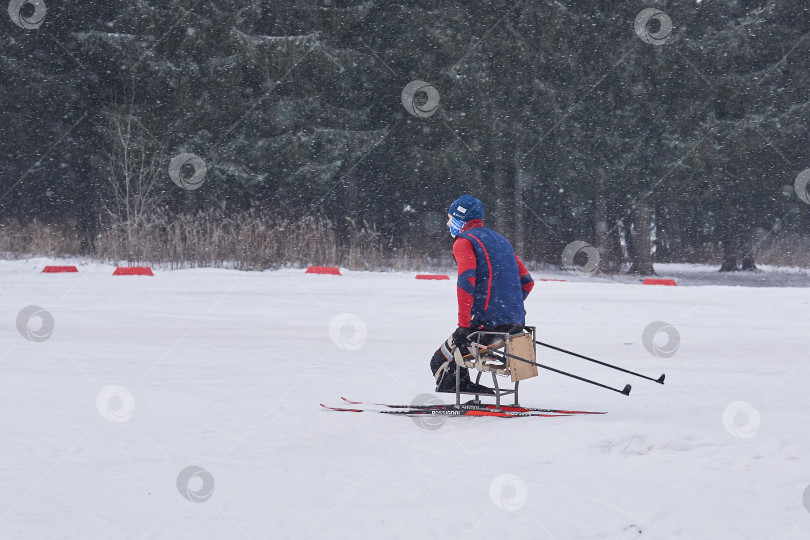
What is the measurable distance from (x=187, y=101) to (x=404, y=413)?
73.7ft

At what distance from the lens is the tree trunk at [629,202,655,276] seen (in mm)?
30719

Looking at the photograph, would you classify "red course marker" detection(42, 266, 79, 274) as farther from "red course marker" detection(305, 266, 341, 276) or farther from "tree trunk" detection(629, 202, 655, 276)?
"tree trunk" detection(629, 202, 655, 276)

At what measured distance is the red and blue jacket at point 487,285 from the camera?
6660 mm

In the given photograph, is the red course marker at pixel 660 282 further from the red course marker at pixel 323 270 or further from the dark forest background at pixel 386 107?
the red course marker at pixel 323 270

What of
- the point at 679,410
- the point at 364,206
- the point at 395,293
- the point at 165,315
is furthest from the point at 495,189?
the point at 679,410

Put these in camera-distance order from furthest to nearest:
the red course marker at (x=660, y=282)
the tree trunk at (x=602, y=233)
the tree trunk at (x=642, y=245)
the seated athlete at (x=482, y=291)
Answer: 1. the tree trunk at (x=602, y=233)
2. the tree trunk at (x=642, y=245)
3. the red course marker at (x=660, y=282)
4. the seated athlete at (x=482, y=291)

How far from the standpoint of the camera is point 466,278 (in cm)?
661

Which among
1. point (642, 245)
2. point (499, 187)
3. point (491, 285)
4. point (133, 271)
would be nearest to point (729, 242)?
point (642, 245)

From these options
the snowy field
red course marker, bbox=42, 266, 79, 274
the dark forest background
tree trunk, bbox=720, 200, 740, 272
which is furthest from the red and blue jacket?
tree trunk, bbox=720, 200, 740, 272

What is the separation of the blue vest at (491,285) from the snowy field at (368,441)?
739 mm

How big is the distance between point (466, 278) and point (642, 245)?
25463 mm

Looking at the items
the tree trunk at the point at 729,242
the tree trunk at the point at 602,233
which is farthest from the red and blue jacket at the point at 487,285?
the tree trunk at the point at 729,242

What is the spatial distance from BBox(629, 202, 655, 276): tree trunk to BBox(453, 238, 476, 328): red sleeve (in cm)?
2484

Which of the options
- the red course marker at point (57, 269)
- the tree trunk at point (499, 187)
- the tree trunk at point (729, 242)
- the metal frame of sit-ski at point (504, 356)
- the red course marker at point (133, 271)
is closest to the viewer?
the metal frame of sit-ski at point (504, 356)
